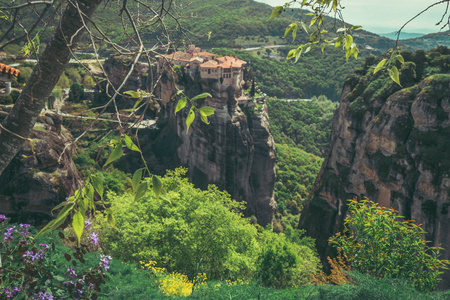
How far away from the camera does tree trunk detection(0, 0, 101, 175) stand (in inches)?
114

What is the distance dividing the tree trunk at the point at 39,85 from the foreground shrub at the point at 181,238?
12.0 metres

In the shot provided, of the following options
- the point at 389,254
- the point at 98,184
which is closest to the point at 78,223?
the point at 98,184

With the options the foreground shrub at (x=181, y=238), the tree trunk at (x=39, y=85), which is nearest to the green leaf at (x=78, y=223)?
the tree trunk at (x=39, y=85)

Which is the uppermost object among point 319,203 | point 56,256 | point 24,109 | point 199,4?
point 199,4

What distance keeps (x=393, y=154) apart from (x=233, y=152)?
796 inches

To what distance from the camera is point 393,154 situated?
25.2 m

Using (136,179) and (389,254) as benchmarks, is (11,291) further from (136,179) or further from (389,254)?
(389,254)

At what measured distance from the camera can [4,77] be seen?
493 centimetres

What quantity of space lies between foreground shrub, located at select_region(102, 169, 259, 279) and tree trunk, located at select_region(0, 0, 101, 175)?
12.0 m

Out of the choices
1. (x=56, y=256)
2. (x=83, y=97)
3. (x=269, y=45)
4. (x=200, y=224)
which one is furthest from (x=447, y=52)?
(x=269, y=45)

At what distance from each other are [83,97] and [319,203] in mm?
54796

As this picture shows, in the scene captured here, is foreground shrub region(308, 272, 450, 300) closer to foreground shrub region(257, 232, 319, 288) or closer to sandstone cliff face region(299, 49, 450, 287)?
foreground shrub region(257, 232, 319, 288)

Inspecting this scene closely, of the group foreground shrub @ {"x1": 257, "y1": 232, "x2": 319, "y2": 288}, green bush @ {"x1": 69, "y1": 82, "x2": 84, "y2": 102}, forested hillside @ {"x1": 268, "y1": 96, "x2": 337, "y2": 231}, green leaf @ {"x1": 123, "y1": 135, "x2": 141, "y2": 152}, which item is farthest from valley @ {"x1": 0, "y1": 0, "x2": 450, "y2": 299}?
forested hillside @ {"x1": 268, "y1": 96, "x2": 337, "y2": 231}

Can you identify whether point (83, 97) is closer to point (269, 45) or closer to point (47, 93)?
point (47, 93)
